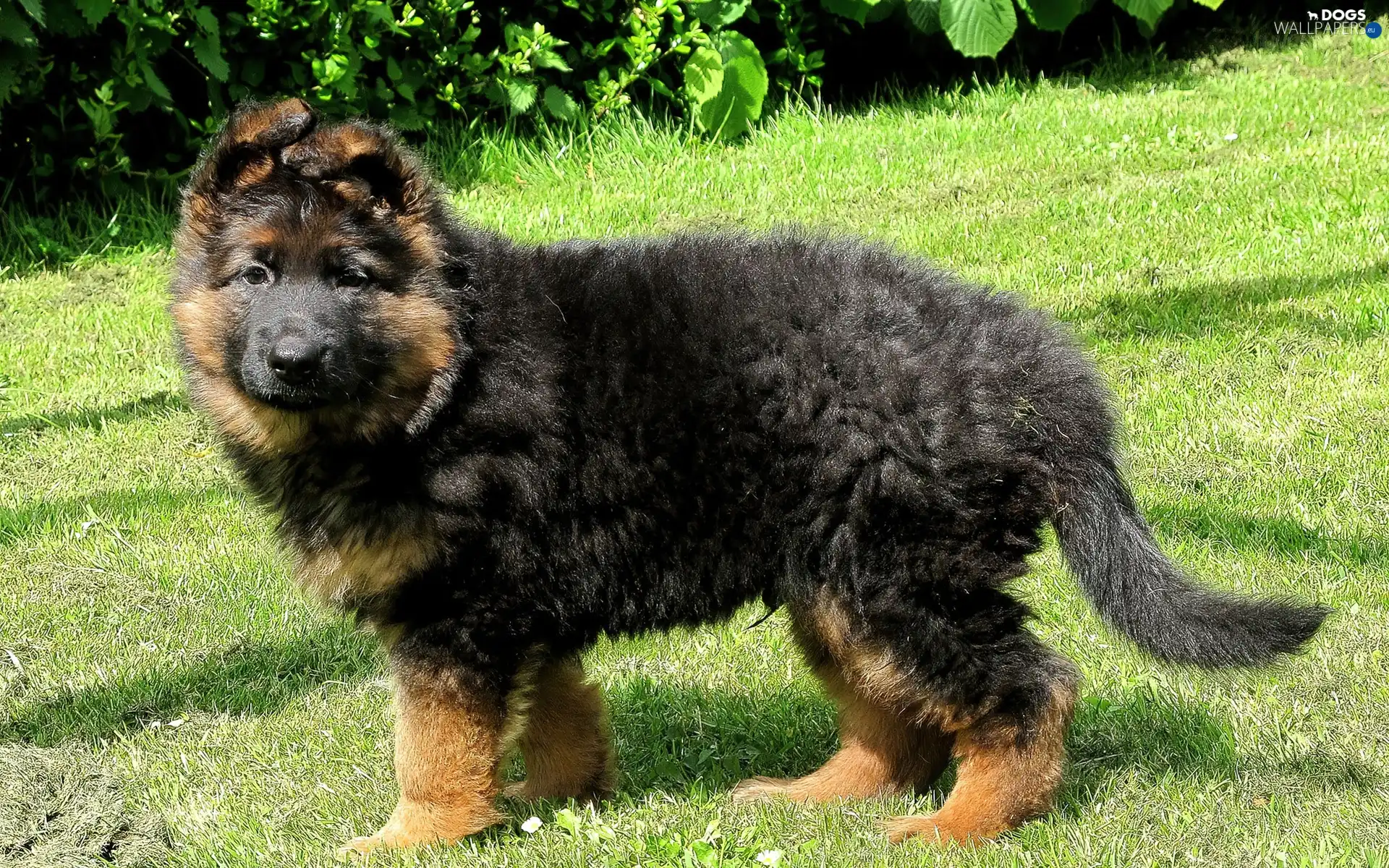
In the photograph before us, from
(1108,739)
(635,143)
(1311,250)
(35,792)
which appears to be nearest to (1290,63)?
(1311,250)

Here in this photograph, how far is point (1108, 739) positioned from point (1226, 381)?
280 centimetres

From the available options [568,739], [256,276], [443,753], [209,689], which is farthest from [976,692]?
[209,689]

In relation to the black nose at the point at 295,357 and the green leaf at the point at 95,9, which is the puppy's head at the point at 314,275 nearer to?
the black nose at the point at 295,357

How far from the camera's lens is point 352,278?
3.57 m

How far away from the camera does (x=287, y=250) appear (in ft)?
11.5

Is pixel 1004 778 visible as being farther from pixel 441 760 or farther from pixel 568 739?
pixel 441 760

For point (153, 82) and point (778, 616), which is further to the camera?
point (153, 82)

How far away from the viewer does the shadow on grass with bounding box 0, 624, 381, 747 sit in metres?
4.53

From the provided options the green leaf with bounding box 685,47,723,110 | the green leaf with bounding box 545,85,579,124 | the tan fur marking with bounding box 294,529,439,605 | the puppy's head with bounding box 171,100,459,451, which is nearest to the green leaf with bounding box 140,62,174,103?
the green leaf with bounding box 545,85,579,124

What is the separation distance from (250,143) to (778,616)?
8.54 feet

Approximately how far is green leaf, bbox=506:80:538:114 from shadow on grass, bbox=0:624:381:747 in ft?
17.4

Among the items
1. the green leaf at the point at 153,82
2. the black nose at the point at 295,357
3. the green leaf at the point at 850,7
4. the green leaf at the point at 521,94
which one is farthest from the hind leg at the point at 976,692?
the green leaf at the point at 850,7

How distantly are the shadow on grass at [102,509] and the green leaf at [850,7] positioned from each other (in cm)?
582

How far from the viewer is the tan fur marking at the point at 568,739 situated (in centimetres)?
398
